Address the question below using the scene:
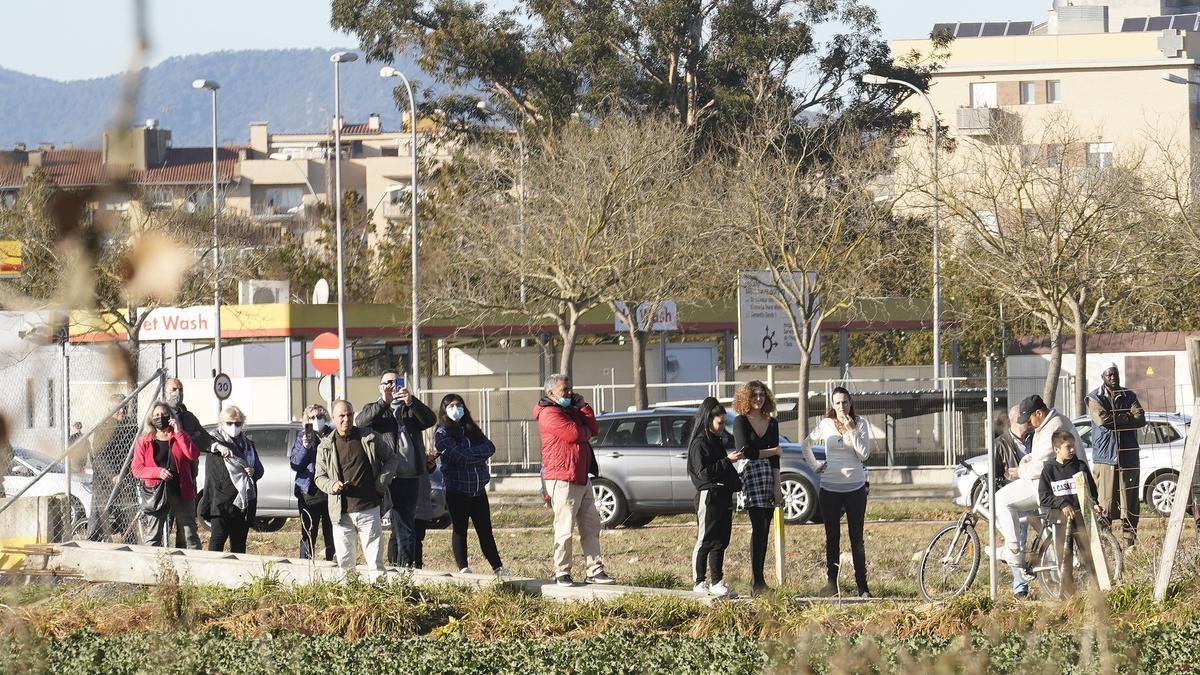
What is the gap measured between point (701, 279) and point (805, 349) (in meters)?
8.17

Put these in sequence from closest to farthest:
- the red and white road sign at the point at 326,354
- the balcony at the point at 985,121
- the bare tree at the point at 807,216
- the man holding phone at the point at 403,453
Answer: the man holding phone at the point at 403,453 < the red and white road sign at the point at 326,354 < the bare tree at the point at 807,216 < the balcony at the point at 985,121

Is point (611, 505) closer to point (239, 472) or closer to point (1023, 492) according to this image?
point (239, 472)

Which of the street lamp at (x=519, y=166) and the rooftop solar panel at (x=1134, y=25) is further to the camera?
the rooftop solar panel at (x=1134, y=25)

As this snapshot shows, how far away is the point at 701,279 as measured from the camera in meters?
41.3

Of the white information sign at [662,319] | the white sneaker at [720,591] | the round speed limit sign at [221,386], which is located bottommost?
the white sneaker at [720,591]

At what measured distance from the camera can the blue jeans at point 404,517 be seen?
1353cm

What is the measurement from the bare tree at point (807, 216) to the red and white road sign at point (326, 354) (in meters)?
9.06

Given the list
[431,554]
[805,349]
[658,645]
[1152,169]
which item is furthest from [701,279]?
[658,645]

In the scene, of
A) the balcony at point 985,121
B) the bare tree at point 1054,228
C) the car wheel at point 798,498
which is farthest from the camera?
the balcony at point 985,121

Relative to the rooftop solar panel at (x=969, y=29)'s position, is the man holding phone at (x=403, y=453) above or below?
below

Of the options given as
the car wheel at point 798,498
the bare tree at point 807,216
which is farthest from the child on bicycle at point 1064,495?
the bare tree at point 807,216

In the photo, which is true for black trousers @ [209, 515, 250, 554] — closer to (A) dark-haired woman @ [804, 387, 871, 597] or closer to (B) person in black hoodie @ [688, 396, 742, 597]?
(B) person in black hoodie @ [688, 396, 742, 597]

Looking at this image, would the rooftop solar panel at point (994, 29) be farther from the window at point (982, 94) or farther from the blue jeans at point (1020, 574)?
the blue jeans at point (1020, 574)

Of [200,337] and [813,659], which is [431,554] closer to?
[813,659]
